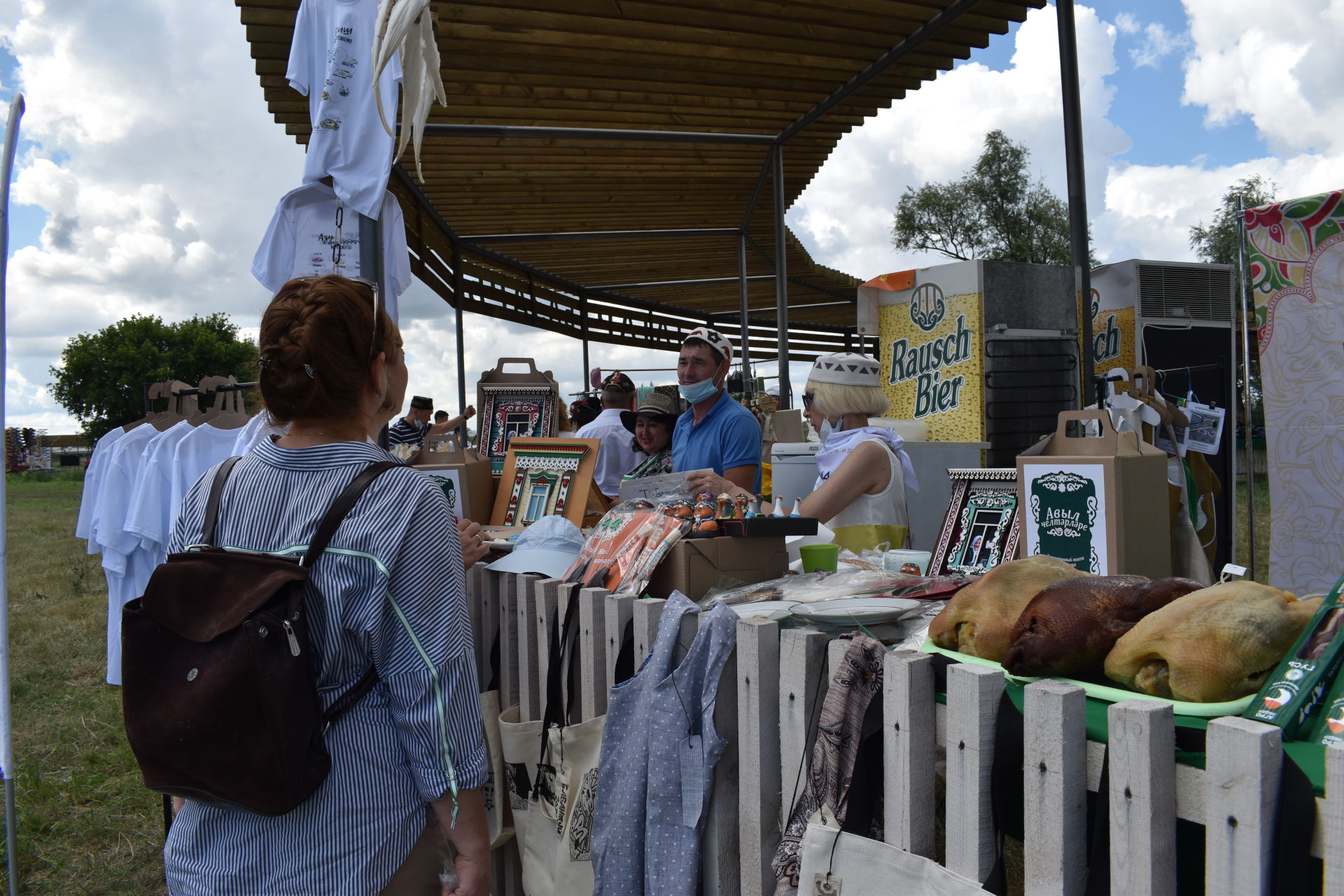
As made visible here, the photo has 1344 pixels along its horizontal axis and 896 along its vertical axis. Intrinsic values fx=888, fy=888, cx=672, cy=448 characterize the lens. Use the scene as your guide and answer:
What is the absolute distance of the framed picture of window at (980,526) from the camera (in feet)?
8.50

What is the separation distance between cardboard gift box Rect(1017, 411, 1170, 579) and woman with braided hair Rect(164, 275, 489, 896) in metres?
1.58

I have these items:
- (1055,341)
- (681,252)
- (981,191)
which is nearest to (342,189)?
(1055,341)

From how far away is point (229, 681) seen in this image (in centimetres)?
128

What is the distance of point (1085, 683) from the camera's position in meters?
1.33

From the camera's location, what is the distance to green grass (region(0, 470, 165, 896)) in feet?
13.1

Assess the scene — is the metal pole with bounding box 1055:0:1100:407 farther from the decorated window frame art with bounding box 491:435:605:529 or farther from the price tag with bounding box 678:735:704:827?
the price tag with bounding box 678:735:704:827

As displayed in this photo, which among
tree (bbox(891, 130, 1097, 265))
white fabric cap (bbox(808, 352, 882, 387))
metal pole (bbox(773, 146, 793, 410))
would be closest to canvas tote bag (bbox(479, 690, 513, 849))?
white fabric cap (bbox(808, 352, 882, 387))

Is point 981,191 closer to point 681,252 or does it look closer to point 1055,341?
point 681,252

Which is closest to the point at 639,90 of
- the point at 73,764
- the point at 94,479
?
the point at 94,479

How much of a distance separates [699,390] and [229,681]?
2.84 meters

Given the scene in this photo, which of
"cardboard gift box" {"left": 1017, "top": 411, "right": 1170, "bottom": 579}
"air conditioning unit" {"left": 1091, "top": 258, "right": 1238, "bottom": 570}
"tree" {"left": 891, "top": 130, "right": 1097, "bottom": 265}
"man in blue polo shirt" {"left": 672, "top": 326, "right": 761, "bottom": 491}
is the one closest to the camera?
"cardboard gift box" {"left": 1017, "top": 411, "right": 1170, "bottom": 579}

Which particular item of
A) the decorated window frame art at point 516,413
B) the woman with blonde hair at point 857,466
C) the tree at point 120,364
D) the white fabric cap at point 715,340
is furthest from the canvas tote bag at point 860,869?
the tree at point 120,364

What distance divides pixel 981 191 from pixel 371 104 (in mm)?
22834

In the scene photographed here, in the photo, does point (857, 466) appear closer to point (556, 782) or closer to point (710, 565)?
point (710, 565)
